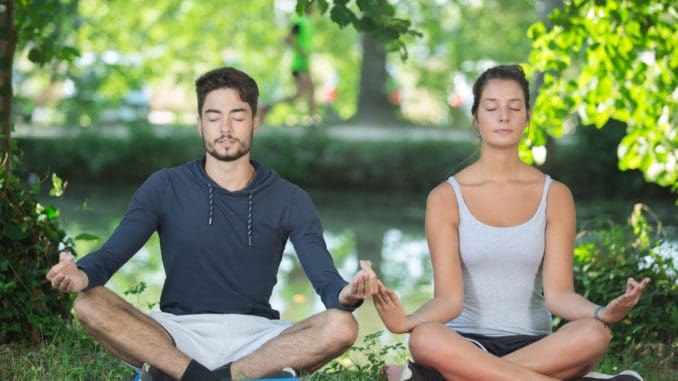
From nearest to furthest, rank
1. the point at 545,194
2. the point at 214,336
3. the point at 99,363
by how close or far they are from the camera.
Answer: the point at 214,336
the point at 545,194
the point at 99,363

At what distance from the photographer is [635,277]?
5.19 m

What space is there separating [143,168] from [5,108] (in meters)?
9.18

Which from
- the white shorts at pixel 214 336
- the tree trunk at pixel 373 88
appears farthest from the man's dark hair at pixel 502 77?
the tree trunk at pixel 373 88

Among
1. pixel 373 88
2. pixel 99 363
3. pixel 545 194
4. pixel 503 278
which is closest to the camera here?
pixel 503 278

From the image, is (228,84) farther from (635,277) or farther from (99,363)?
(635,277)

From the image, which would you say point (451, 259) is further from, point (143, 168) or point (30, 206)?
point (143, 168)

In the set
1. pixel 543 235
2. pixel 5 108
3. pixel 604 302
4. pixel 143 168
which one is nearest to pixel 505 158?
pixel 543 235

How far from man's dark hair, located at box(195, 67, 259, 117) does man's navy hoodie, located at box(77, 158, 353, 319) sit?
1.10ft

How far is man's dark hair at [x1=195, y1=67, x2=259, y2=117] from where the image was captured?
4.02 metres

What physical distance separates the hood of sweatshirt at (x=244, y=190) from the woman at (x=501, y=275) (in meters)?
0.65

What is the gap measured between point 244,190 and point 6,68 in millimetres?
1975

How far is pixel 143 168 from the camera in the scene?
14336 mm

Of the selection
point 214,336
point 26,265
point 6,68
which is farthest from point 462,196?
point 6,68

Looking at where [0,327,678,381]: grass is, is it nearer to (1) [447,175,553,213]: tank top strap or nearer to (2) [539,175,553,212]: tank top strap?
(1) [447,175,553,213]: tank top strap
